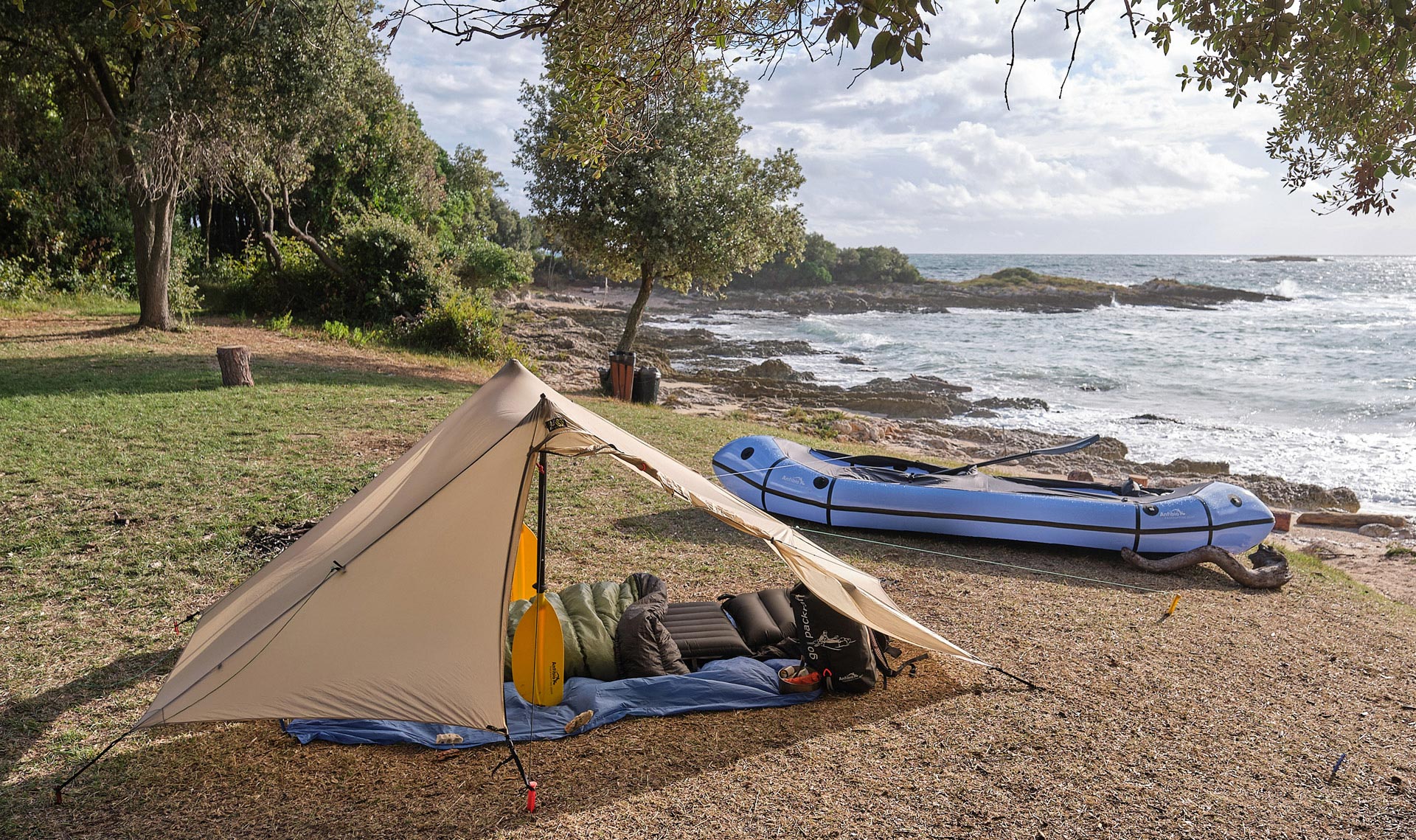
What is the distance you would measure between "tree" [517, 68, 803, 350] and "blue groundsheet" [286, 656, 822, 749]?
37.4ft

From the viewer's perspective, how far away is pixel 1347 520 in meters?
12.5

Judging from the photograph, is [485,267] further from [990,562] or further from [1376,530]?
[1376,530]

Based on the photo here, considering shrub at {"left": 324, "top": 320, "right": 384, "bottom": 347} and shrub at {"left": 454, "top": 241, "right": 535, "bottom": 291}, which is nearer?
shrub at {"left": 324, "top": 320, "right": 384, "bottom": 347}

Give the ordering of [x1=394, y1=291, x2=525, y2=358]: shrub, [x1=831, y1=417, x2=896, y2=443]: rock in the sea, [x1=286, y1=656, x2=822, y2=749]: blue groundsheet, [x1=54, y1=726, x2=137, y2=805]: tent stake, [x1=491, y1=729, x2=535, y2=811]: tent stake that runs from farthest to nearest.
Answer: [x1=394, y1=291, x2=525, y2=358]: shrub < [x1=831, y1=417, x2=896, y2=443]: rock in the sea < [x1=286, y1=656, x2=822, y2=749]: blue groundsheet < [x1=491, y1=729, x2=535, y2=811]: tent stake < [x1=54, y1=726, x2=137, y2=805]: tent stake

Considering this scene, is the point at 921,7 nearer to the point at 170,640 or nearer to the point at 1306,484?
the point at 170,640

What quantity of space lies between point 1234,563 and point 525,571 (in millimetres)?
6232

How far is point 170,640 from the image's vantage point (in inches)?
202

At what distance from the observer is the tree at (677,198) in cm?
1527

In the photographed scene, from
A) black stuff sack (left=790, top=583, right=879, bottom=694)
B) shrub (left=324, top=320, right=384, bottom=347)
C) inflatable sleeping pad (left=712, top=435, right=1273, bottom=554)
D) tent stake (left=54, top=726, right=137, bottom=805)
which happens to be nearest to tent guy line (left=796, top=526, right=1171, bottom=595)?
inflatable sleeping pad (left=712, top=435, right=1273, bottom=554)

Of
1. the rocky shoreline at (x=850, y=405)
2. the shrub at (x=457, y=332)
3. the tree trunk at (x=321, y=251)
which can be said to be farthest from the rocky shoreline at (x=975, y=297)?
the shrub at (x=457, y=332)

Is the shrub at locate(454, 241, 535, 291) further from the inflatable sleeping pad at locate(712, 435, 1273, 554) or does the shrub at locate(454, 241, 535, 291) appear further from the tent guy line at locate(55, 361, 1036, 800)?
the tent guy line at locate(55, 361, 1036, 800)

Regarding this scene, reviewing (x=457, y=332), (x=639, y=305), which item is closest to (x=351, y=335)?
(x=457, y=332)

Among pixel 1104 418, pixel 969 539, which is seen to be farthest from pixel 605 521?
pixel 1104 418

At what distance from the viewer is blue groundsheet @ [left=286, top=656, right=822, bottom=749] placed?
14.0 feet
